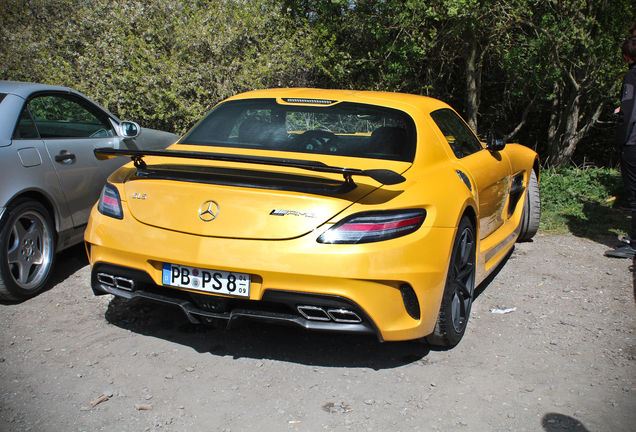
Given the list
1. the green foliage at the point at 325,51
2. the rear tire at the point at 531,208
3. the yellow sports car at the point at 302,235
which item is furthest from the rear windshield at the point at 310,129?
the green foliage at the point at 325,51

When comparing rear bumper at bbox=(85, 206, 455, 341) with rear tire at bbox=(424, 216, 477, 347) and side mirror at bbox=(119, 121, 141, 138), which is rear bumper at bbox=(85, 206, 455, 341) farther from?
side mirror at bbox=(119, 121, 141, 138)

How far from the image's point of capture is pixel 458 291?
10.9ft

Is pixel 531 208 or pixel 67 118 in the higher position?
pixel 67 118

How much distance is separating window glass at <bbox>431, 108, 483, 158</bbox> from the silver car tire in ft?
9.61

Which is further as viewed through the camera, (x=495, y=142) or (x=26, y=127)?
(x=495, y=142)

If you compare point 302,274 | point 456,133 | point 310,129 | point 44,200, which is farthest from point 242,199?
point 44,200

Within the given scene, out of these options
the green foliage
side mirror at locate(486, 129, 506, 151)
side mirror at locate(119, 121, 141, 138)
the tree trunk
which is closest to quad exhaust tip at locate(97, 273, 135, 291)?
side mirror at locate(119, 121, 141, 138)

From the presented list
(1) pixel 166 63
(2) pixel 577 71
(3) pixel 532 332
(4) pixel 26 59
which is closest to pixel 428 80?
(2) pixel 577 71

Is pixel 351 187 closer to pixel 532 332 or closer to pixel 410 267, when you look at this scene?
pixel 410 267

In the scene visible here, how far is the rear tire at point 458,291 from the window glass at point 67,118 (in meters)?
3.22

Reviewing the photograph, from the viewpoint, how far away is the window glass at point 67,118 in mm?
4316

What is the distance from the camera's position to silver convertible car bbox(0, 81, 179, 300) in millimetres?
3785

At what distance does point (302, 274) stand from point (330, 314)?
26 centimetres

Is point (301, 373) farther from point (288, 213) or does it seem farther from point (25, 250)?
point (25, 250)
